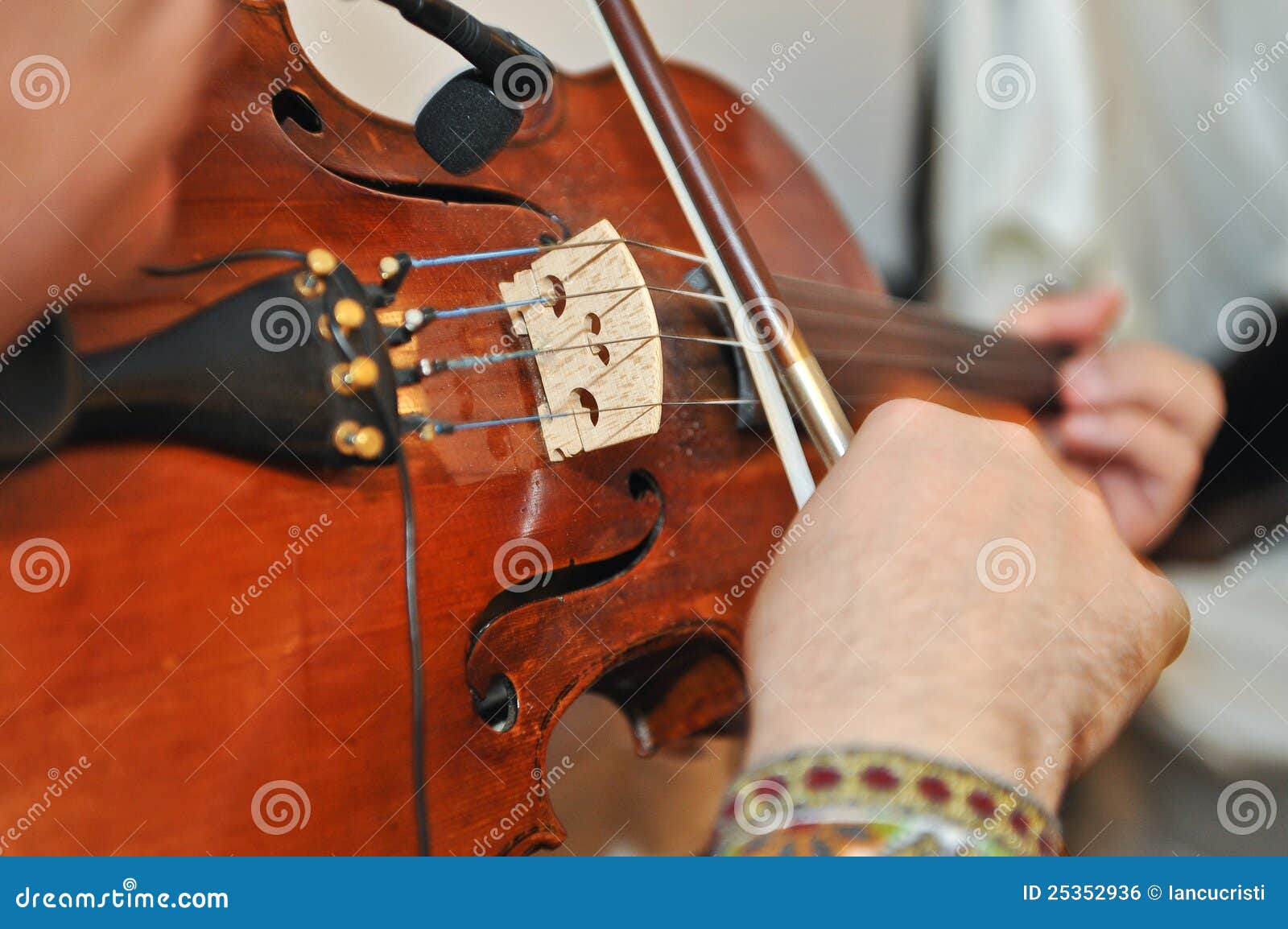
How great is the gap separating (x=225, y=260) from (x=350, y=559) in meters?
0.21

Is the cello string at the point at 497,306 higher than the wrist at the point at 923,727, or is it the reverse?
the cello string at the point at 497,306

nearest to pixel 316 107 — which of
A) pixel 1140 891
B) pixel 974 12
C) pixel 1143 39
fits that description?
pixel 1140 891

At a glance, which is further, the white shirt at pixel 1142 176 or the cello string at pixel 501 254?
the white shirt at pixel 1142 176

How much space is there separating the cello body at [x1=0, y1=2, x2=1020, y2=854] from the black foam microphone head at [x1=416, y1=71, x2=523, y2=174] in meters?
0.01

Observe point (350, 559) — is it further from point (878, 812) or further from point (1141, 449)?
point (1141, 449)

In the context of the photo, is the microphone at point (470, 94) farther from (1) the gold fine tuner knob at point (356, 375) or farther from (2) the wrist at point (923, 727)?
(2) the wrist at point (923, 727)

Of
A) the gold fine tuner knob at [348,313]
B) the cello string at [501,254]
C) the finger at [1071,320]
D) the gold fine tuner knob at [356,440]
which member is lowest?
the gold fine tuner knob at [356,440]

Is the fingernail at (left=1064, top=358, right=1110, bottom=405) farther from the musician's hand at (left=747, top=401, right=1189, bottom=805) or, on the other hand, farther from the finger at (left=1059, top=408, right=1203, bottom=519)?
the musician's hand at (left=747, top=401, right=1189, bottom=805)

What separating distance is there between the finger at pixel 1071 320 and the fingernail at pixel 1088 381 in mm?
42

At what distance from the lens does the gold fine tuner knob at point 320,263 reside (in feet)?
1.71

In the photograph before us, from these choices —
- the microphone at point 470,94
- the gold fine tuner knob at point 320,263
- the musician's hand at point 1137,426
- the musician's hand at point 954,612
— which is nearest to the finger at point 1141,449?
the musician's hand at point 1137,426

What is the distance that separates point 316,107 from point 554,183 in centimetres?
20

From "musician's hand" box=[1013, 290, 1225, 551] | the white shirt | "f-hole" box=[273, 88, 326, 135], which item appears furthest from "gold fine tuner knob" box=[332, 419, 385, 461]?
the white shirt

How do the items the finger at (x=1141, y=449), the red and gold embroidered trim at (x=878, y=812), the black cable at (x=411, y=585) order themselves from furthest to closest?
the finger at (x=1141, y=449) < the black cable at (x=411, y=585) < the red and gold embroidered trim at (x=878, y=812)
